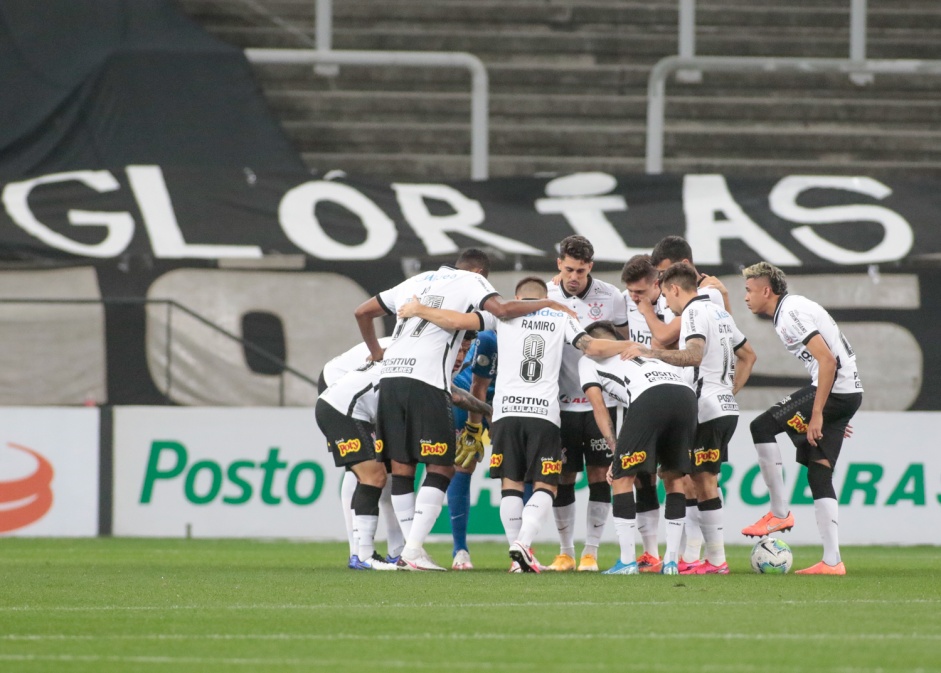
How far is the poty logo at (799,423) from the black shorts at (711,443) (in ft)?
1.23

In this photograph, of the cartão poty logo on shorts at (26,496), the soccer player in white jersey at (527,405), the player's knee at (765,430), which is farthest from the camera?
the cartão poty logo on shorts at (26,496)

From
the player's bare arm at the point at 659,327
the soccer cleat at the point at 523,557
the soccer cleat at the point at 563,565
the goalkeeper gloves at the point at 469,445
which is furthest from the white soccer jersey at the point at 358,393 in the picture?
the player's bare arm at the point at 659,327

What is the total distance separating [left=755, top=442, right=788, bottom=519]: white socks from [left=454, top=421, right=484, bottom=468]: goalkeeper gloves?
1.89m

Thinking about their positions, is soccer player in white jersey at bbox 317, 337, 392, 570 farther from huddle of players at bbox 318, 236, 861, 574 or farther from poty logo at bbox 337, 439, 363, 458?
poty logo at bbox 337, 439, 363, 458

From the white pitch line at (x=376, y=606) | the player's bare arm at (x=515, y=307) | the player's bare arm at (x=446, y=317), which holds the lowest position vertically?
the white pitch line at (x=376, y=606)

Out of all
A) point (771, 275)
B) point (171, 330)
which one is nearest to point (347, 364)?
point (771, 275)

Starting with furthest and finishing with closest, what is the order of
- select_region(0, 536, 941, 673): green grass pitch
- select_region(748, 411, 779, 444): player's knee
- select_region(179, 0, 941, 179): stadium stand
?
select_region(179, 0, 941, 179): stadium stand < select_region(748, 411, 779, 444): player's knee < select_region(0, 536, 941, 673): green grass pitch

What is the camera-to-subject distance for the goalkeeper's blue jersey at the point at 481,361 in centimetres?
1030

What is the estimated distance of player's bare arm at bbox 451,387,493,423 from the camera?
10203mm

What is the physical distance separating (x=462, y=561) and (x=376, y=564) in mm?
669

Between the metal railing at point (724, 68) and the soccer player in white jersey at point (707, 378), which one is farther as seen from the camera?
the metal railing at point (724, 68)

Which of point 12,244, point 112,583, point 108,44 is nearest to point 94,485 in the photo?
point 12,244

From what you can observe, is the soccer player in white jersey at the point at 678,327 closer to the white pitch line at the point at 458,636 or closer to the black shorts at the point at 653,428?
the black shorts at the point at 653,428

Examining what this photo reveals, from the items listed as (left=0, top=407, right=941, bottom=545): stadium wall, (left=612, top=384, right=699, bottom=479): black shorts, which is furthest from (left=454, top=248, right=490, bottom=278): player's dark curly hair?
(left=0, top=407, right=941, bottom=545): stadium wall
